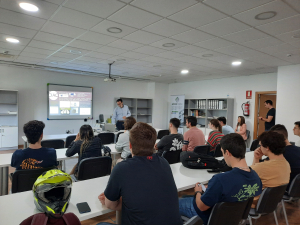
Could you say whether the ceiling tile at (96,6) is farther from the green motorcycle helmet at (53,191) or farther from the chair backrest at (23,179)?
the green motorcycle helmet at (53,191)

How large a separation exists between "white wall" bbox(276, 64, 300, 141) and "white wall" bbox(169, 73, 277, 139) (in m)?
1.07

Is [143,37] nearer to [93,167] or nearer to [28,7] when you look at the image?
[28,7]

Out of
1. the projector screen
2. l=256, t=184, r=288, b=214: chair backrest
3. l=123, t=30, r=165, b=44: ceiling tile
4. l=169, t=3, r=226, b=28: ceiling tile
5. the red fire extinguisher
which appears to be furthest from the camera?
the projector screen

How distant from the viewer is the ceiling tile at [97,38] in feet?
11.0

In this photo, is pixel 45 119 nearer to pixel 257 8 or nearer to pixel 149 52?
pixel 149 52

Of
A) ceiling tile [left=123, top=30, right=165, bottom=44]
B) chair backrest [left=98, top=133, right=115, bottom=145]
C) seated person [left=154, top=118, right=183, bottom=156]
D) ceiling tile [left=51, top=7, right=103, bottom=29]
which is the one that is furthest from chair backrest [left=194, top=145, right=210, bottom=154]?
ceiling tile [left=51, top=7, right=103, bottom=29]

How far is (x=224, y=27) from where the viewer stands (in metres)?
2.93

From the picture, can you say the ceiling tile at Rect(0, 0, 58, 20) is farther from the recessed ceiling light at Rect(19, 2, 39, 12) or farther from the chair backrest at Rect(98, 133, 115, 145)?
the chair backrest at Rect(98, 133, 115, 145)

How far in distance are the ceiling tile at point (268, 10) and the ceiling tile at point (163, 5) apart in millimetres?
747

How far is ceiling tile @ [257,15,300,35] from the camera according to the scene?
8.67ft

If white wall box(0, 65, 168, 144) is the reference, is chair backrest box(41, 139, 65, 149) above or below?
below

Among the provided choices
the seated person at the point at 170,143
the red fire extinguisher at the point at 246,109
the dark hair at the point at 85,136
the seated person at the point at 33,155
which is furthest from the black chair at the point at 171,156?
the red fire extinguisher at the point at 246,109

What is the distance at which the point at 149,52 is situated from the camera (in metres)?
4.42

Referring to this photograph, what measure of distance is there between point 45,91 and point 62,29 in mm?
4579
